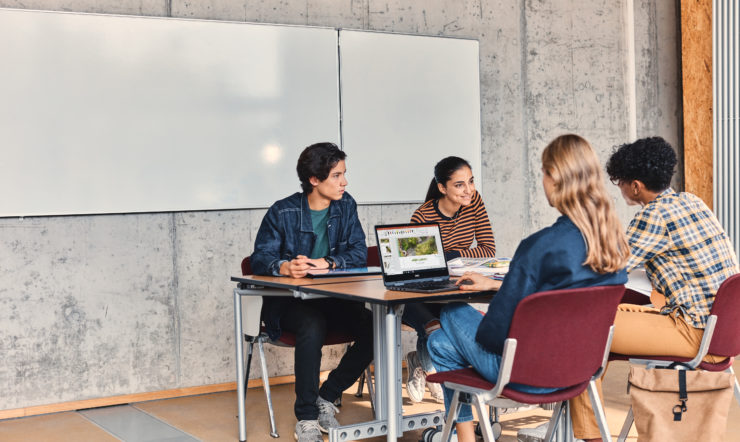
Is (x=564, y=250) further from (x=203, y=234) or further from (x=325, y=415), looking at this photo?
(x=203, y=234)

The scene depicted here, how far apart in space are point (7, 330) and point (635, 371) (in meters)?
3.28

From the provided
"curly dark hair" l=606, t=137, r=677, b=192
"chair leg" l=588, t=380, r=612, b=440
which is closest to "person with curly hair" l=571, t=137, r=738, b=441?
"curly dark hair" l=606, t=137, r=677, b=192

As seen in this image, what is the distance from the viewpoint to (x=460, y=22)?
218 inches

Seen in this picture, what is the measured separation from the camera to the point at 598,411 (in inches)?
103

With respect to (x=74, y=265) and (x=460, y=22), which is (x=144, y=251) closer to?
(x=74, y=265)

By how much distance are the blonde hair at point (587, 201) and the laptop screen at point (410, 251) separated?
2.41ft

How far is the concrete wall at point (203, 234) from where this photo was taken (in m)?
4.33

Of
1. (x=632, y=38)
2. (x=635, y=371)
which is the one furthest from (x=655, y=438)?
(x=632, y=38)

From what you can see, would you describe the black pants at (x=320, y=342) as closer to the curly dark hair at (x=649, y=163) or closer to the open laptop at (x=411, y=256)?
the open laptop at (x=411, y=256)

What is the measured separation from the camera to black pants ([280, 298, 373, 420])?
3.50 m

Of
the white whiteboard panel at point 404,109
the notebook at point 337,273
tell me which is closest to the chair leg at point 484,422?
the notebook at point 337,273

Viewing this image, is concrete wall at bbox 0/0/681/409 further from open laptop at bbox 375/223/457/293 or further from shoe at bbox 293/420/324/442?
open laptop at bbox 375/223/457/293

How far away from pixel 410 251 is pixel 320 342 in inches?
27.6

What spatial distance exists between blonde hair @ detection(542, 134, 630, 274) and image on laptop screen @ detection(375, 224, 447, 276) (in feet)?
2.41
